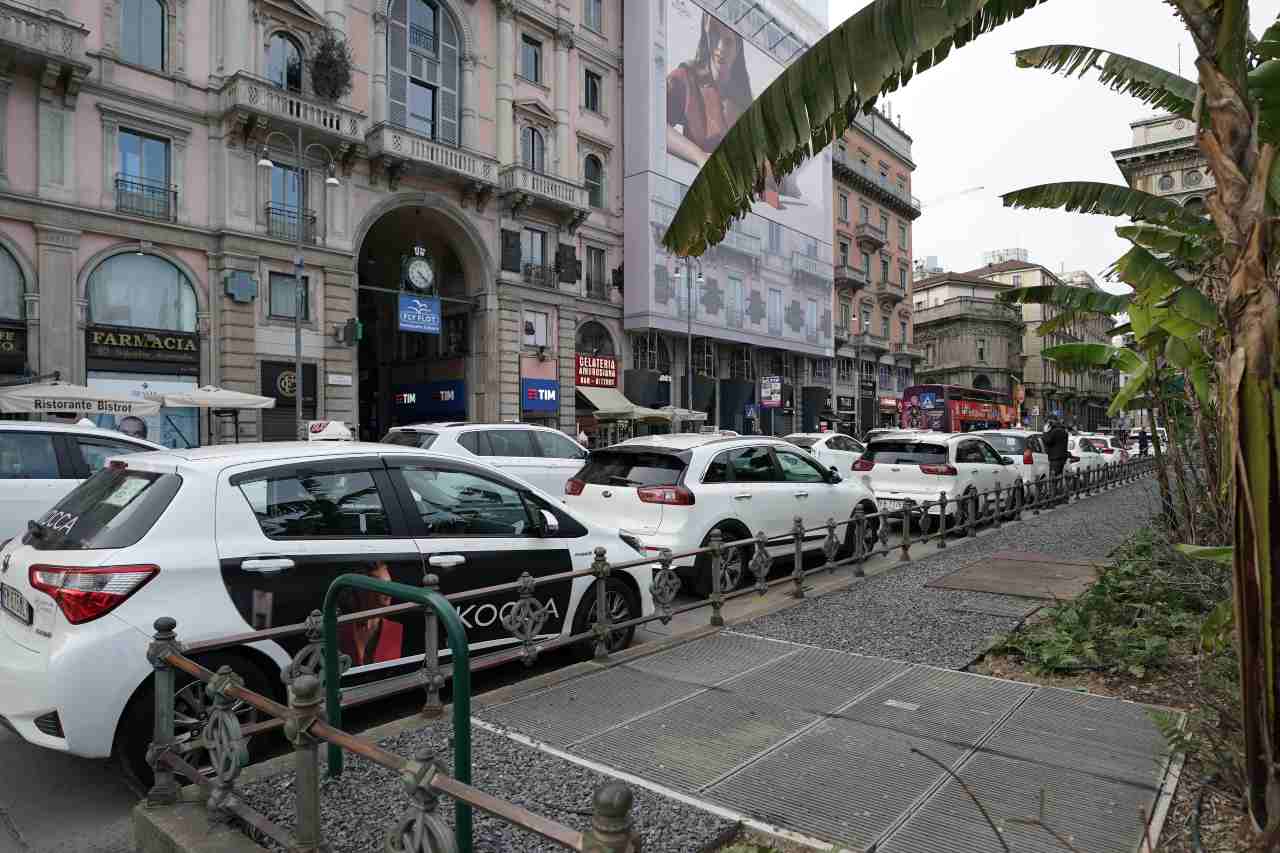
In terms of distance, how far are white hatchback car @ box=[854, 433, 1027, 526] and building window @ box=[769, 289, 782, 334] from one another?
29.4m

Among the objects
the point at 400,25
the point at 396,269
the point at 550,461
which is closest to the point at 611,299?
the point at 396,269

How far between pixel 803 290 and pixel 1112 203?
39.8 meters

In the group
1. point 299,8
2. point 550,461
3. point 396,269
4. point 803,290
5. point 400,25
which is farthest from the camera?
point 803,290

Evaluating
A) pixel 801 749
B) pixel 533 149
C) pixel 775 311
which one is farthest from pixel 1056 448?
pixel 775 311

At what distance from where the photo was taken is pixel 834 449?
20500 mm

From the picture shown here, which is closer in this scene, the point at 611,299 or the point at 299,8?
the point at 299,8

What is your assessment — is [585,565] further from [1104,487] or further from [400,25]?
[400,25]

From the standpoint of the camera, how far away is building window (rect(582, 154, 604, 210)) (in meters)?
35.8

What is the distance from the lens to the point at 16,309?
20.2 meters

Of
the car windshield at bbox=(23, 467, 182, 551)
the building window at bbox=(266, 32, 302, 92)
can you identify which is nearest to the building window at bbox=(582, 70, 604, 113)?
the building window at bbox=(266, 32, 302, 92)

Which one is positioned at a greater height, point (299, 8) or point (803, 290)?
point (299, 8)

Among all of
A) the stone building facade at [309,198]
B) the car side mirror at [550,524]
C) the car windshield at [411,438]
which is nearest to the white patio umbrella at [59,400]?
the stone building facade at [309,198]

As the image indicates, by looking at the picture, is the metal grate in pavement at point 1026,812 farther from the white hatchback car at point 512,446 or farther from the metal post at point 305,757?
the white hatchback car at point 512,446

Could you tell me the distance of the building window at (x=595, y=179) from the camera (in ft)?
117
